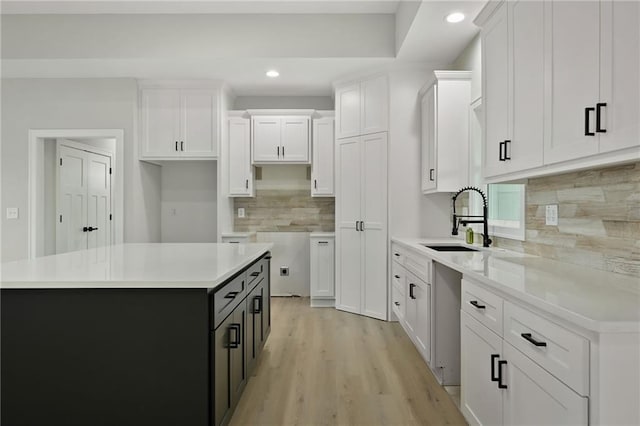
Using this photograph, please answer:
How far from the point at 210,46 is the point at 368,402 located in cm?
362

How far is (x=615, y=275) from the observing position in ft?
5.65

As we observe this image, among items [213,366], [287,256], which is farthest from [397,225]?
[213,366]

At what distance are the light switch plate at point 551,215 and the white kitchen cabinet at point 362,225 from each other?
1984 mm

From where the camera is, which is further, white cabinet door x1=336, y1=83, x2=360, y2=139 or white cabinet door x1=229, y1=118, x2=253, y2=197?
white cabinet door x1=229, y1=118, x2=253, y2=197

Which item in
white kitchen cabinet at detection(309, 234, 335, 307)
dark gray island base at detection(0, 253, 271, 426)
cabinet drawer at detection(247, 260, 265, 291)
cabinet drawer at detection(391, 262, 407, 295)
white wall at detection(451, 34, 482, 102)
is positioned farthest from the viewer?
white kitchen cabinet at detection(309, 234, 335, 307)

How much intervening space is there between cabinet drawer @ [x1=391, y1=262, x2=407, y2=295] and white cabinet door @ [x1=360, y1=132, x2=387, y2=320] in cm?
15

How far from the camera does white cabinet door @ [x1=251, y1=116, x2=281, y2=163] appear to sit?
506 centimetres

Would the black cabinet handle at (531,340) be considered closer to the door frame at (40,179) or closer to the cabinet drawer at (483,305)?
the cabinet drawer at (483,305)

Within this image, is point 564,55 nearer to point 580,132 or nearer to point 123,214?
point 580,132

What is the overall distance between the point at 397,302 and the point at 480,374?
6.53 feet

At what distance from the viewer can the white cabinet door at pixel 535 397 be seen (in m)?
1.12

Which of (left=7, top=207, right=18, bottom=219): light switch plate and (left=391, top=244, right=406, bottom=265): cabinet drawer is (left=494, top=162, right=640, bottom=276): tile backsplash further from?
(left=7, top=207, right=18, bottom=219): light switch plate

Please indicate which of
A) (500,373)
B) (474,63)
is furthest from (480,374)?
(474,63)

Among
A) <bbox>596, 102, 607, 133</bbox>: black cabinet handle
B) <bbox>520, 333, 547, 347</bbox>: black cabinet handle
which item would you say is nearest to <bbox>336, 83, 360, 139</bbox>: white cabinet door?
<bbox>596, 102, 607, 133</bbox>: black cabinet handle
